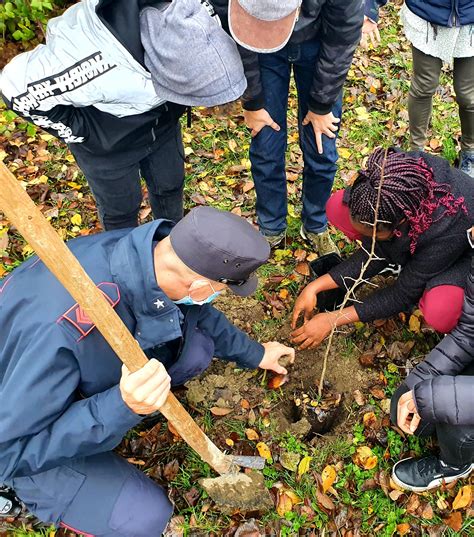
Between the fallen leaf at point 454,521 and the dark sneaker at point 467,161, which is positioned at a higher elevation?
the dark sneaker at point 467,161

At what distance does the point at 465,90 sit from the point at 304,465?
8.68ft

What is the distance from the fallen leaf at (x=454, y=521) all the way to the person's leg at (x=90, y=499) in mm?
1487

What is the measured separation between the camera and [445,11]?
10.8 feet

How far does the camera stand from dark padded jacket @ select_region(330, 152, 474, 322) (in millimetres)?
2748

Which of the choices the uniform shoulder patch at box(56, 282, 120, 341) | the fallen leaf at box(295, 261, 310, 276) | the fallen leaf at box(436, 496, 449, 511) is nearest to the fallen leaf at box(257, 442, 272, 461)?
the fallen leaf at box(436, 496, 449, 511)

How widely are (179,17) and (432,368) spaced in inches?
78.6

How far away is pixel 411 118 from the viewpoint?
405 cm

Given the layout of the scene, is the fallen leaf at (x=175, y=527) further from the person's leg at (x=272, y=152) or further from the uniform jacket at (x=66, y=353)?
the person's leg at (x=272, y=152)

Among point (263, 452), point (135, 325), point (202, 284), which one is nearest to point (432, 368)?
point (263, 452)

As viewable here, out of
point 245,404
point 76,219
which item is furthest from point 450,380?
point 76,219

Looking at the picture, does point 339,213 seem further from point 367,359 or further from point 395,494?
point 395,494

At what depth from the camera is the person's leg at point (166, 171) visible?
2977 mm

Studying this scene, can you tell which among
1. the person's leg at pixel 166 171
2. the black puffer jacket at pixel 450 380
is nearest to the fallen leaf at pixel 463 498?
the black puffer jacket at pixel 450 380

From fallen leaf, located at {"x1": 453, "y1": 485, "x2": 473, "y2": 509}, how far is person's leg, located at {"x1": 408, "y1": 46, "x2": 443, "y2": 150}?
2517 millimetres
